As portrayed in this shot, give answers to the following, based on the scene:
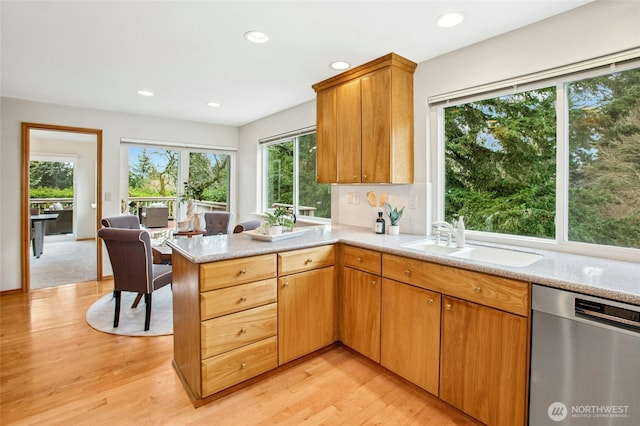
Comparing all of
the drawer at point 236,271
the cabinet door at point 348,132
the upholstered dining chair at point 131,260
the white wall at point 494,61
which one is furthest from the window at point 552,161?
the upholstered dining chair at point 131,260

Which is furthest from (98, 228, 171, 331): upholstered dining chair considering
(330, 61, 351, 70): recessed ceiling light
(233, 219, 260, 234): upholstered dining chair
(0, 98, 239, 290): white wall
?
(330, 61, 351, 70): recessed ceiling light

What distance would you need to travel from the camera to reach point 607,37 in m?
1.75

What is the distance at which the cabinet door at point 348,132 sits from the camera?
271cm

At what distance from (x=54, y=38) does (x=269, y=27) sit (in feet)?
5.08

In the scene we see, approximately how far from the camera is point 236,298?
6.35 feet

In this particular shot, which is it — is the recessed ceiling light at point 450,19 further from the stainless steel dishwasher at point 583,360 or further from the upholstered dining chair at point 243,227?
the upholstered dining chair at point 243,227

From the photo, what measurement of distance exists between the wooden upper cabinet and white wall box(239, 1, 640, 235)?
0.12 meters

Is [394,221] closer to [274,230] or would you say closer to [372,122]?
[372,122]

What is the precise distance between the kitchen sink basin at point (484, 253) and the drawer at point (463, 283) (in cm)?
14

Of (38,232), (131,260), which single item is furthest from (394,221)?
(38,232)

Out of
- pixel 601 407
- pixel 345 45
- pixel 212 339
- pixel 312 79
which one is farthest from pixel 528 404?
pixel 312 79

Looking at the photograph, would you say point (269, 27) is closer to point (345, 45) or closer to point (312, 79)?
point (345, 45)

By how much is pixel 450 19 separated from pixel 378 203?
1535 mm

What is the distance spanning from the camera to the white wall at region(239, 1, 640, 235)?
1746mm
